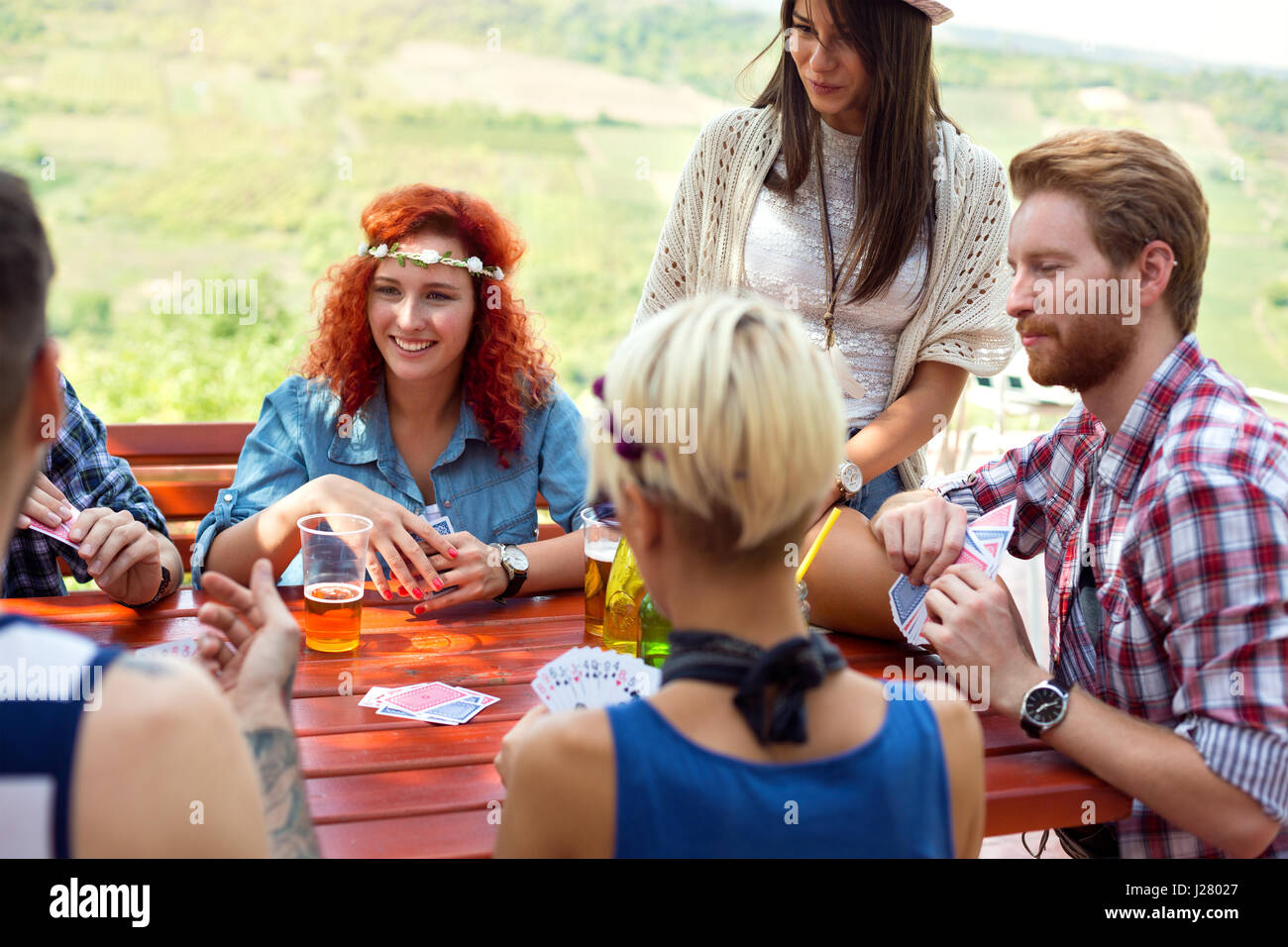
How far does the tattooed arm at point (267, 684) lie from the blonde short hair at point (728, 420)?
1.59ft

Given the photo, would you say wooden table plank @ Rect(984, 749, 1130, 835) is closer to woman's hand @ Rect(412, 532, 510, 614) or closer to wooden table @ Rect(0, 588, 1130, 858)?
wooden table @ Rect(0, 588, 1130, 858)

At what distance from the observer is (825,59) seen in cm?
264

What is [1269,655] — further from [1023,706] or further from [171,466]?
[171,466]

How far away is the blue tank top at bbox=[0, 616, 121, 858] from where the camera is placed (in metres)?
0.94

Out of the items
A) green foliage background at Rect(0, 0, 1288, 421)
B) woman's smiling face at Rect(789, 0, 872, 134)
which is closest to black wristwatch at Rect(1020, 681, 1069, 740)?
woman's smiling face at Rect(789, 0, 872, 134)

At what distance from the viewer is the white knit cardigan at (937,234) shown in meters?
2.77

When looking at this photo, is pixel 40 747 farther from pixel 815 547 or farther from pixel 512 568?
pixel 512 568

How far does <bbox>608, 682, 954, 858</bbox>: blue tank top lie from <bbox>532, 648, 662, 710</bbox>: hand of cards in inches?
21.9

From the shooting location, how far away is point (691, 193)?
117 inches

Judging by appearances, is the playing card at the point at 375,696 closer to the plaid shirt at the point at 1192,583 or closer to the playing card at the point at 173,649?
the playing card at the point at 173,649

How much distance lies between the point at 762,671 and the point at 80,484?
73.8 inches

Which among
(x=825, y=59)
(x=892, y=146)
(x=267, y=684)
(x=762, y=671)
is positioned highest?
(x=825, y=59)

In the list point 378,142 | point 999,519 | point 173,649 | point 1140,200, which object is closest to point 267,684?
point 173,649

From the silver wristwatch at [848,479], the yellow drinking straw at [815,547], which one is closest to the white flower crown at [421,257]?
the silver wristwatch at [848,479]
